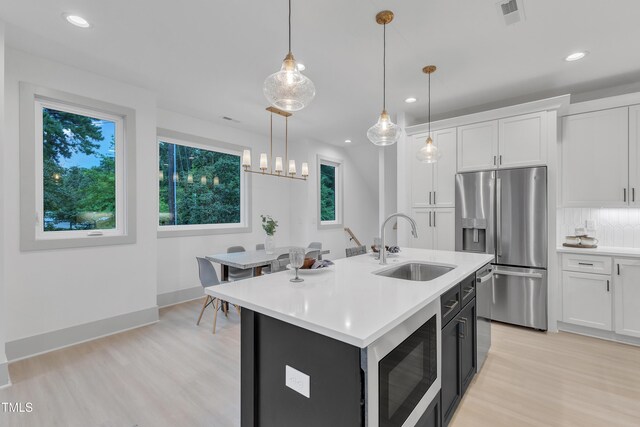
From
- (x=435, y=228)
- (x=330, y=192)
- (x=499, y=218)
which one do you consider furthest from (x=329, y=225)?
(x=499, y=218)

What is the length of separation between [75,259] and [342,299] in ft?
10.1

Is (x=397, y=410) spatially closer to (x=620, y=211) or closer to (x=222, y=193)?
(x=620, y=211)

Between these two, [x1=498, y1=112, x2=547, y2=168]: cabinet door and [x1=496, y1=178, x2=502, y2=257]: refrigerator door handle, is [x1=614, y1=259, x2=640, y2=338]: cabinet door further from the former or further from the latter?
[x1=498, y1=112, x2=547, y2=168]: cabinet door

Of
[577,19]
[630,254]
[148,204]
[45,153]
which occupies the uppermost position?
[577,19]

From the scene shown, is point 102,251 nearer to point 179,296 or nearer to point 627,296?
point 179,296

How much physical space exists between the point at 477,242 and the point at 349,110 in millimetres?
2443

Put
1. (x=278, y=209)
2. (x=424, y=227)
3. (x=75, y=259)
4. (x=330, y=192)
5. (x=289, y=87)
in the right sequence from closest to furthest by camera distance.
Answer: (x=289, y=87) < (x=75, y=259) < (x=424, y=227) < (x=278, y=209) < (x=330, y=192)

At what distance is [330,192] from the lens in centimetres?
658

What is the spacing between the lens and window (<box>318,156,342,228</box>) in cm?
633

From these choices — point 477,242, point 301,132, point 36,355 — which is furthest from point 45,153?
point 477,242

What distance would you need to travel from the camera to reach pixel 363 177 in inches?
284

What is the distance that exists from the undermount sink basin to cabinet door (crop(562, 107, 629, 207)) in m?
2.34

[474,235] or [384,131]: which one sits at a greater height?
[384,131]

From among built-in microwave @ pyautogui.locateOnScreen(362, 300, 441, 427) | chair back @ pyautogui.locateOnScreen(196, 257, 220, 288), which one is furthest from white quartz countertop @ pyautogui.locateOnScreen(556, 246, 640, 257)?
chair back @ pyautogui.locateOnScreen(196, 257, 220, 288)
